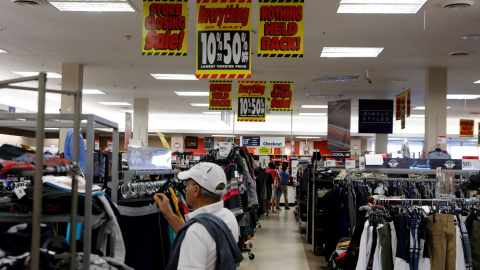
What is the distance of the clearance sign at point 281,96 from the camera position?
43.0 ft

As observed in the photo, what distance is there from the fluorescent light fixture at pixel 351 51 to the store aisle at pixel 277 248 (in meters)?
4.19

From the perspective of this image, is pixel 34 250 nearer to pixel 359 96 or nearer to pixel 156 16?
pixel 156 16

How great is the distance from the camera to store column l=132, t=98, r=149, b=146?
1806 cm

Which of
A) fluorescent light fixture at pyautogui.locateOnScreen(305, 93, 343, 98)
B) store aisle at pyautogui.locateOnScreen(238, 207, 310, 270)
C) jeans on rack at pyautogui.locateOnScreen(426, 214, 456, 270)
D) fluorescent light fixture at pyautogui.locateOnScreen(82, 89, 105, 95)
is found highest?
fluorescent light fixture at pyautogui.locateOnScreen(305, 93, 343, 98)

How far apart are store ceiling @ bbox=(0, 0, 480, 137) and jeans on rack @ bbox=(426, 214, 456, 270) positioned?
14.4ft

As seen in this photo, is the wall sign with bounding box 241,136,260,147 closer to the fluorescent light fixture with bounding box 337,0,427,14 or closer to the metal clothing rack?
the fluorescent light fixture with bounding box 337,0,427,14

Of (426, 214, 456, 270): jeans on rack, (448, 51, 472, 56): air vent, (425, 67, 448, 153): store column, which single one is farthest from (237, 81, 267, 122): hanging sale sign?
(426, 214, 456, 270): jeans on rack

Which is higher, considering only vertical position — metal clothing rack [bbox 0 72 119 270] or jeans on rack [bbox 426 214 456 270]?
metal clothing rack [bbox 0 72 119 270]

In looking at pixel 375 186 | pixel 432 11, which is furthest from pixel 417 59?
pixel 375 186

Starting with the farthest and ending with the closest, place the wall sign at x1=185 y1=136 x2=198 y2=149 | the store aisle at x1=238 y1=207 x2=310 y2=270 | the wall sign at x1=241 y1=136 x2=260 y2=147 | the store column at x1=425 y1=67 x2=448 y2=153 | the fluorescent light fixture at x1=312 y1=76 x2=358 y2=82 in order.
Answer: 1. the wall sign at x1=241 y1=136 x2=260 y2=147
2. the wall sign at x1=185 y1=136 x2=198 y2=149
3. the fluorescent light fixture at x1=312 y1=76 x2=358 y2=82
4. the store column at x1=425 y1=67 x2=448 y2=153
5. the store aisle at x1=238 y1=207 x2=310 y2=270

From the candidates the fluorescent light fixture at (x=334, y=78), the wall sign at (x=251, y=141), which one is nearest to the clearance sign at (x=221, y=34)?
the fluorescent light fixture at (x=334, y=78)

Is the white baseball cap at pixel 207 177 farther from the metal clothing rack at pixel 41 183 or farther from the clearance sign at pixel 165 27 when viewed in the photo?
the clearance sign at pixel 165 27

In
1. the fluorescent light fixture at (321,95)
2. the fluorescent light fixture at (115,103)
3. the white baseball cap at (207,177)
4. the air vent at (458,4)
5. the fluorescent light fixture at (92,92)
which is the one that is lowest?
the white baseball cap at (207,177)

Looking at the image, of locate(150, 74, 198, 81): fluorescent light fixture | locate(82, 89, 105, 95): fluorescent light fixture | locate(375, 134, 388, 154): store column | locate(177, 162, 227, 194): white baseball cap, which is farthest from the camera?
locate(375, 134, 388, 154): store column
